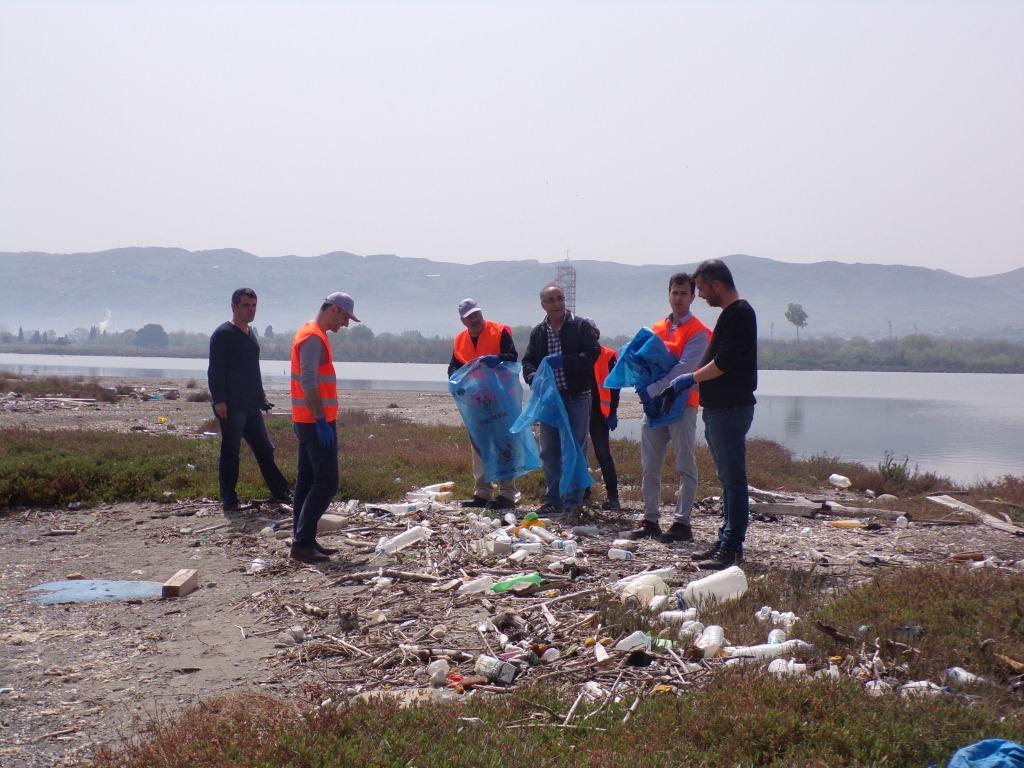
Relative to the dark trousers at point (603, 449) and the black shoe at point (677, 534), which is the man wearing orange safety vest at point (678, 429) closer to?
the black shoe at point (677, 534)

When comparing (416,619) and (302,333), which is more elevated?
(302,333)

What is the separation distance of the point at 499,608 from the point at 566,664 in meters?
1.02

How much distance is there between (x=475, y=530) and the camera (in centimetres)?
786

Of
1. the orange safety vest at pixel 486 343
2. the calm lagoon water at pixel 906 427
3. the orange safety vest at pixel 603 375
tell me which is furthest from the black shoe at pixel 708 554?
the calm lagoon water at pixel 906 427

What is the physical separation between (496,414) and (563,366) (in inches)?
38.9

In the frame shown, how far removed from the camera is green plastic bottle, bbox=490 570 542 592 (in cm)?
600

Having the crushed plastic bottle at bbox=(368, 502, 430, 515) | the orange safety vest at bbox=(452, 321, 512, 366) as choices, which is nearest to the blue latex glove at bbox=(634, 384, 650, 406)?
the orange safety vest at bbox=(452, 321, 512, 366)

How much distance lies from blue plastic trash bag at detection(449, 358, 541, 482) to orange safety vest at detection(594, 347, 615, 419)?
923mm

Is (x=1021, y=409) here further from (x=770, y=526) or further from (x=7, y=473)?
(x=7, y=473)

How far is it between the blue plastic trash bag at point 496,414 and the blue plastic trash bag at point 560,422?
15.7 inches

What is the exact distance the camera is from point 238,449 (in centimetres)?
918

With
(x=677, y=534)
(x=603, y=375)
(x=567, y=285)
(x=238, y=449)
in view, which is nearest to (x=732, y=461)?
(x=677, y=534)

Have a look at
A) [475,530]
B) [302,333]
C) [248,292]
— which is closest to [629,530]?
[475,530]

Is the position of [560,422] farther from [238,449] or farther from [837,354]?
[837,354]
